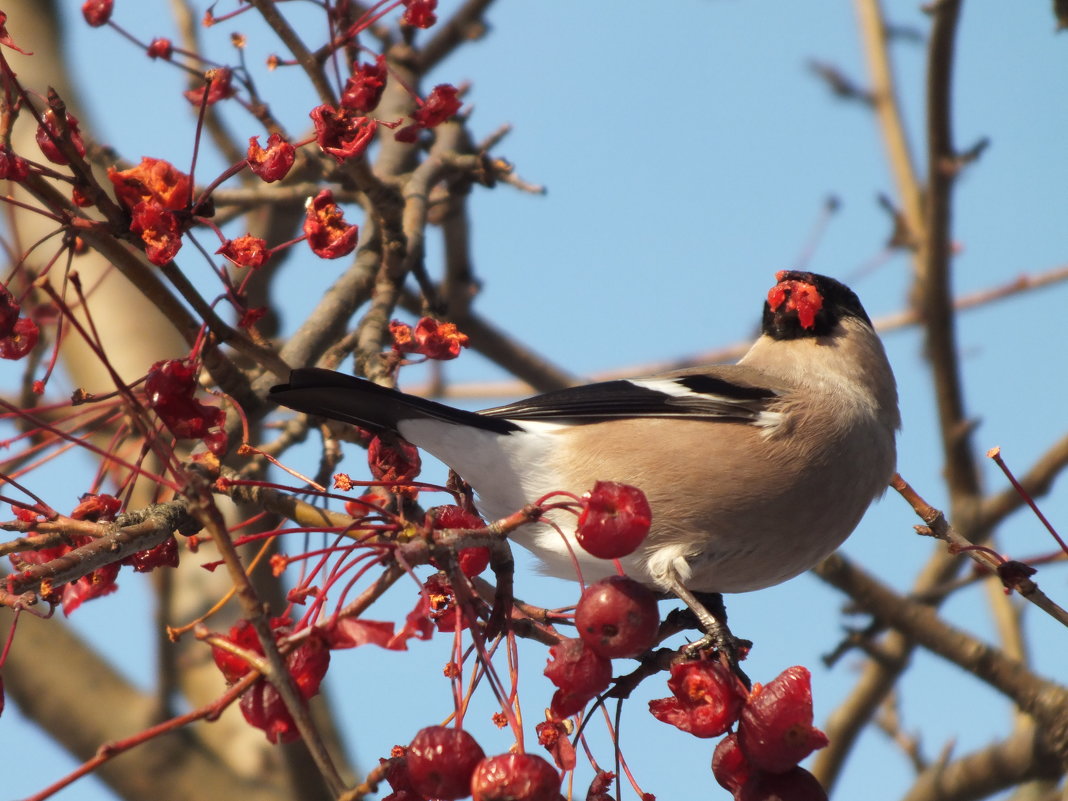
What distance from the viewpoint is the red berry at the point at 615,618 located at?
7.14 ft

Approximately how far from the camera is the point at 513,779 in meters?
1.92

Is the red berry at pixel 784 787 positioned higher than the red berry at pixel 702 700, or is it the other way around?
the red berry at pixel 702 700

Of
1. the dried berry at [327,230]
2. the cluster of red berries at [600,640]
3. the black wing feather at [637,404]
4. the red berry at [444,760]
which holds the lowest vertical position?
the red berry at [444,760]

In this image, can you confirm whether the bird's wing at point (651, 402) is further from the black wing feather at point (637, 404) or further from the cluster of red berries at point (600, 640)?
the cluster of red berries at point (600, 640)

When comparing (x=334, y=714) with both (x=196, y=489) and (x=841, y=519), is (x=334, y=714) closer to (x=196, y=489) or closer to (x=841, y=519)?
(x=841, y=519)

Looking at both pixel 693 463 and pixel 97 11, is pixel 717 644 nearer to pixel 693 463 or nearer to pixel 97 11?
pixel 693 463

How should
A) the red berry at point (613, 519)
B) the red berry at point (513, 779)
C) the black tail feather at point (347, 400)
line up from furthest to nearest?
the black tail feather at point (347, 400)
the red berry at point (613, 519)
the red berry at point (513, 779)

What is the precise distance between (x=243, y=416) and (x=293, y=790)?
Answer: 2390 millimetres

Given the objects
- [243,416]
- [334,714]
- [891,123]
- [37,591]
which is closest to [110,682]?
[334,714]

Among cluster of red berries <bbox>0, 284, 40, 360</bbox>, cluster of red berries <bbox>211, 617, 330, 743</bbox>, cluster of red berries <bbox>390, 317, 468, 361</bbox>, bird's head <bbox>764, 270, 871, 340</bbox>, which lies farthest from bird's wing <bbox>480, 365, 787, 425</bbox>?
cluster of red berries <bbox>211, 617, 330, 743</bbox>

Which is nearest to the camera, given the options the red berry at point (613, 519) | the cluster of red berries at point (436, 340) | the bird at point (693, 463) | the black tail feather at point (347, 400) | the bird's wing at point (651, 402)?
the red berry at point (613, 519)

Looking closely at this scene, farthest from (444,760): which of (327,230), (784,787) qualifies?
(327,230)

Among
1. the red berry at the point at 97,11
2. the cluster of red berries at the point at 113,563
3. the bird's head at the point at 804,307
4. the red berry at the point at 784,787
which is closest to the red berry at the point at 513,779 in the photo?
the red berry at the point at 784,787

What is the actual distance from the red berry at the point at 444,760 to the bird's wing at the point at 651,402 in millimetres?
1637
